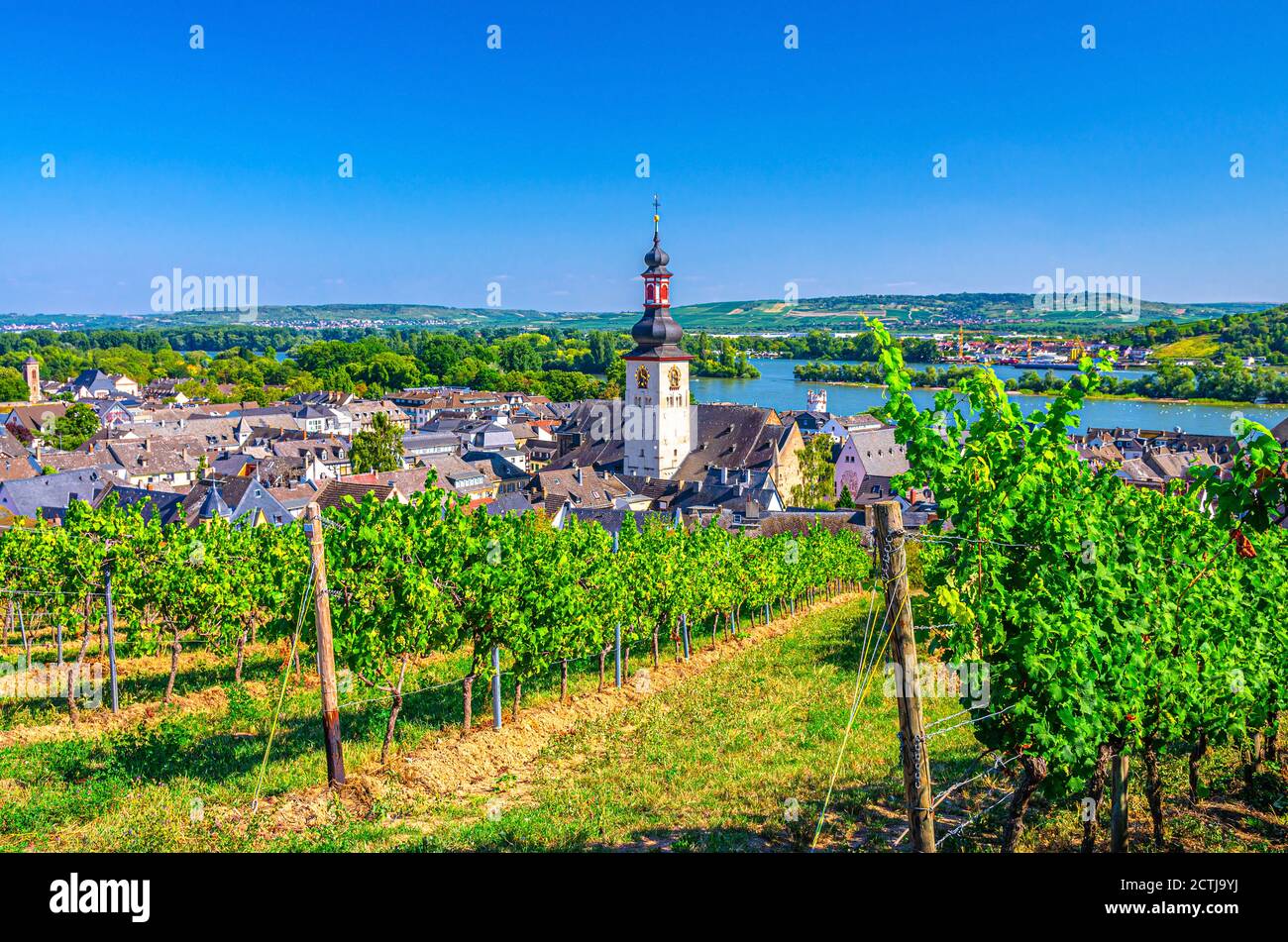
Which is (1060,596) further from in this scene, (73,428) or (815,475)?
(73,428)

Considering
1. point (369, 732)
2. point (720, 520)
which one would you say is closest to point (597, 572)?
point (369, 732)

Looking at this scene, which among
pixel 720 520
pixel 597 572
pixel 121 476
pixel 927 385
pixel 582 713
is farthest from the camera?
pixel 927 385

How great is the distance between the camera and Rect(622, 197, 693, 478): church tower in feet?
232

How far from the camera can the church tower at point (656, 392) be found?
70.8m

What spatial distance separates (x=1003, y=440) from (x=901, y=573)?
1695 mm

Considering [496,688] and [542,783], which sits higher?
[496,688]

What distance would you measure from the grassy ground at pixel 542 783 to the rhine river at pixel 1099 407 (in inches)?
3823

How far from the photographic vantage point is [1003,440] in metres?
8.27

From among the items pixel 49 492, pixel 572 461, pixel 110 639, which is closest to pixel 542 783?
pixel 110 639

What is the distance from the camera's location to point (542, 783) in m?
15.0

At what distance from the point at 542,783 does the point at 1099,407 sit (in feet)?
536

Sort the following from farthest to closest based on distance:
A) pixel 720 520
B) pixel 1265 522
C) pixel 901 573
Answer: pixel 720 520
pixel 901 573
pixel 1265 522

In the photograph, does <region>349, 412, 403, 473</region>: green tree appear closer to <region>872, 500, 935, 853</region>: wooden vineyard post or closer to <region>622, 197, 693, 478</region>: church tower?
<region>622, 197, 693, 478</region>: church tower

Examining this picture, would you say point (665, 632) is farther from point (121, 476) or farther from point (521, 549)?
Result: point (121, 476)
